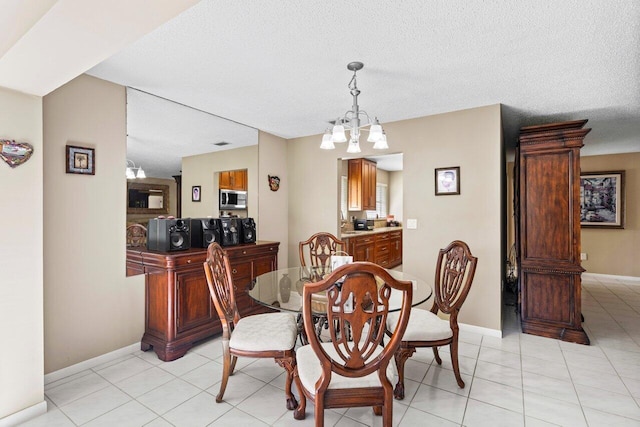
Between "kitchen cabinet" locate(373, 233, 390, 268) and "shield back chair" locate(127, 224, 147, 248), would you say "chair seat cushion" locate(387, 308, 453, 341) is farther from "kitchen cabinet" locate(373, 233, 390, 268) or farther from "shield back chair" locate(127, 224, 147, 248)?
"kitchen cabinet" locate(373, 233, 390, 268)

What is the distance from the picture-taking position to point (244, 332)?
6.70ft

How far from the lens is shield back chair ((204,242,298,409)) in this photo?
190 cm

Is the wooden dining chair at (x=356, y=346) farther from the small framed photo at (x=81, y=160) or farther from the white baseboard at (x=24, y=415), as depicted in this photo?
the small framed photo at (x=81, y=160)

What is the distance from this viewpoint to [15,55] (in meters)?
1.50

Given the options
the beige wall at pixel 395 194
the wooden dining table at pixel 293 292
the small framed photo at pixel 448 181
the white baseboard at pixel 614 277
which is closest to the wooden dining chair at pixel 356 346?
the wooden dining table at pixel 293 292

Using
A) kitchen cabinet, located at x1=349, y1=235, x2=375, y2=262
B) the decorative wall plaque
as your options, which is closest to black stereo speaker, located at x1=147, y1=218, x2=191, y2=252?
the decorative wall plaque

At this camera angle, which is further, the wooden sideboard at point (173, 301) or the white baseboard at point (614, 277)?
the white baseboard at point (614, 277)

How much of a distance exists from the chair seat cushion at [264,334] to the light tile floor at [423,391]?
0.42m

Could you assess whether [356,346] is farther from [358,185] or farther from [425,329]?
[358,185]

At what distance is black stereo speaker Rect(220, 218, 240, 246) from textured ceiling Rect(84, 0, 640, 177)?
90 centimetres

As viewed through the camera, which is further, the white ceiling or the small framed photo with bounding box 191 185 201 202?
the small framed photo with bounding box 191 185 201 202

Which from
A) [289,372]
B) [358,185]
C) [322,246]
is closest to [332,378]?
[289,372]

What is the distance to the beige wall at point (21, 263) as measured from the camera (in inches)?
70.4

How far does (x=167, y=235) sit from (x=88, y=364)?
1.17m
